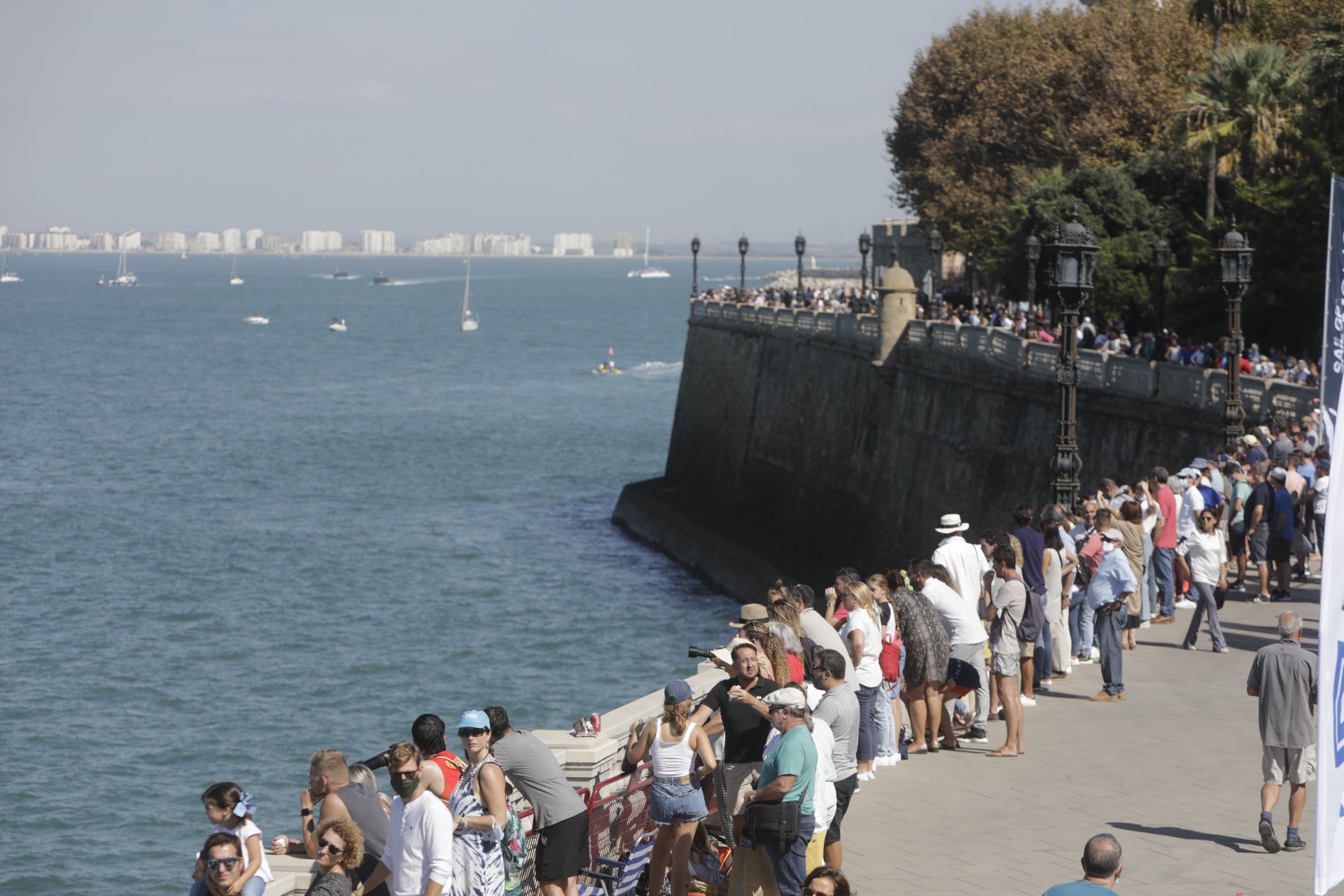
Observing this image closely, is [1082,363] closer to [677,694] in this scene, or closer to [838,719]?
[838,719]

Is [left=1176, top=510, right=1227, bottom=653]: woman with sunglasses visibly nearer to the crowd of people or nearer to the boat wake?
the crowd of people

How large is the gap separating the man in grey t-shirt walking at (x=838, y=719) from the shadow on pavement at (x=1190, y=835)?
7.47 ft

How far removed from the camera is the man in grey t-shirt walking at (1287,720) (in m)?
9.86

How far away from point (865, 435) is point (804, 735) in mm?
26927

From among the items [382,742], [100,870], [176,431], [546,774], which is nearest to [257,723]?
[382,742]

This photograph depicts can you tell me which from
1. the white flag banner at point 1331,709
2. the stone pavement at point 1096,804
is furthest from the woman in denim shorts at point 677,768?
the white flag banner at point 1331,709

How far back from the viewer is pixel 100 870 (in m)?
21.1

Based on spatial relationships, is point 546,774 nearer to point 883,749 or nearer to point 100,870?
point 883,749

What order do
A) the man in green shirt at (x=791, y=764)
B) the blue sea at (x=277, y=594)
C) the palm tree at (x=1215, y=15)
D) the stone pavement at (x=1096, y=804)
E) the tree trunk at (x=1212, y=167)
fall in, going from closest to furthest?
the man in green shirt at (x=791, y=764)
the stone pavement at (x=1096, y=804)
the blue sea at (x=277, y=594)
the tree trunk at (x=1212, y=167)
the palm tree at (x=1215, y=15)

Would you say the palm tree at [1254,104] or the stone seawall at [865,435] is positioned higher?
the palm tree at [1254,104]

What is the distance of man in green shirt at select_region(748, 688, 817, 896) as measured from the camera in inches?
330

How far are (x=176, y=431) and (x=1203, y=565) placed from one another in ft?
217

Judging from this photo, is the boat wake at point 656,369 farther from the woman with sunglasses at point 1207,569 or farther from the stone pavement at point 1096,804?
the stone pavement at point 1096,804

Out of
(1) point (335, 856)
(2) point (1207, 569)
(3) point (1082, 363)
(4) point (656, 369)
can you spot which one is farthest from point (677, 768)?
(4) point (656, 369)
